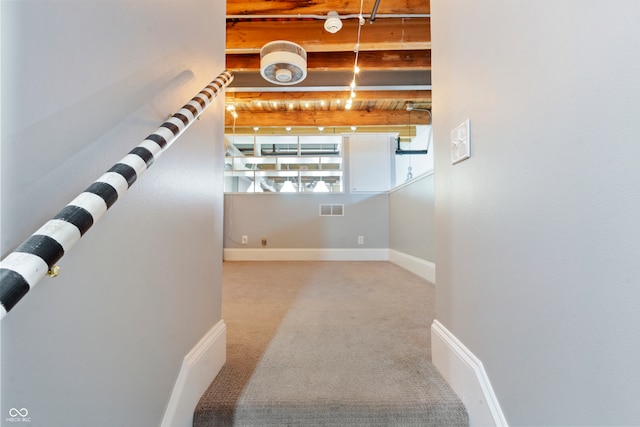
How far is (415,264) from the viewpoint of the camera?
297cm

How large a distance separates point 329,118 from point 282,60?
2.88 m

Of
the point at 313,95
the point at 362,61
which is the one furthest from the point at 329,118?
the point at 362,61

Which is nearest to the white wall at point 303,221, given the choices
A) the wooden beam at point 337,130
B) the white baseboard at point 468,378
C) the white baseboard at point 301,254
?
the white baseboard at point 301,254

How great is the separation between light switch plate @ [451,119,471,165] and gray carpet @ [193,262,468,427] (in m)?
0.84

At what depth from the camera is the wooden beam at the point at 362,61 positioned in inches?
121

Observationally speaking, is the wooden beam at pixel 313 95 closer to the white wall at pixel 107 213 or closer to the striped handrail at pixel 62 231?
the white wall at pixel 107 213

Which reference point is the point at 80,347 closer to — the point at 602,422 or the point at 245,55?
the point at 602,422

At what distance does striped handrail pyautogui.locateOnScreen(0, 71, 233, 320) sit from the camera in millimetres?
311

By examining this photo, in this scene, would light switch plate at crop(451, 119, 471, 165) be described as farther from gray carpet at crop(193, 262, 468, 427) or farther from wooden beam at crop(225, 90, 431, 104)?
wooden beam at crop(225, 90, 431, 104)

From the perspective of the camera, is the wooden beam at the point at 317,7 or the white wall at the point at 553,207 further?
the wooden beam at the point at 317,7

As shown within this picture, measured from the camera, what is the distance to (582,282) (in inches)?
19.3

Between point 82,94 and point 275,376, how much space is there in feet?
3.42

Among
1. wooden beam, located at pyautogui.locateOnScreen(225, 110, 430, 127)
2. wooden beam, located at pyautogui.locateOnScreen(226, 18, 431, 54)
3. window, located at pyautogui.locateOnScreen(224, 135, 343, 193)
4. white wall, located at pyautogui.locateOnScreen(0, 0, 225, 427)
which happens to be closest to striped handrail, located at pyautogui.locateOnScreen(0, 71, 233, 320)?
white wall, located at pyautogui.locateOnScreen(0, 0, 225, 427)

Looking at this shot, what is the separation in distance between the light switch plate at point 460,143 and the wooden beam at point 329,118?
403cm
